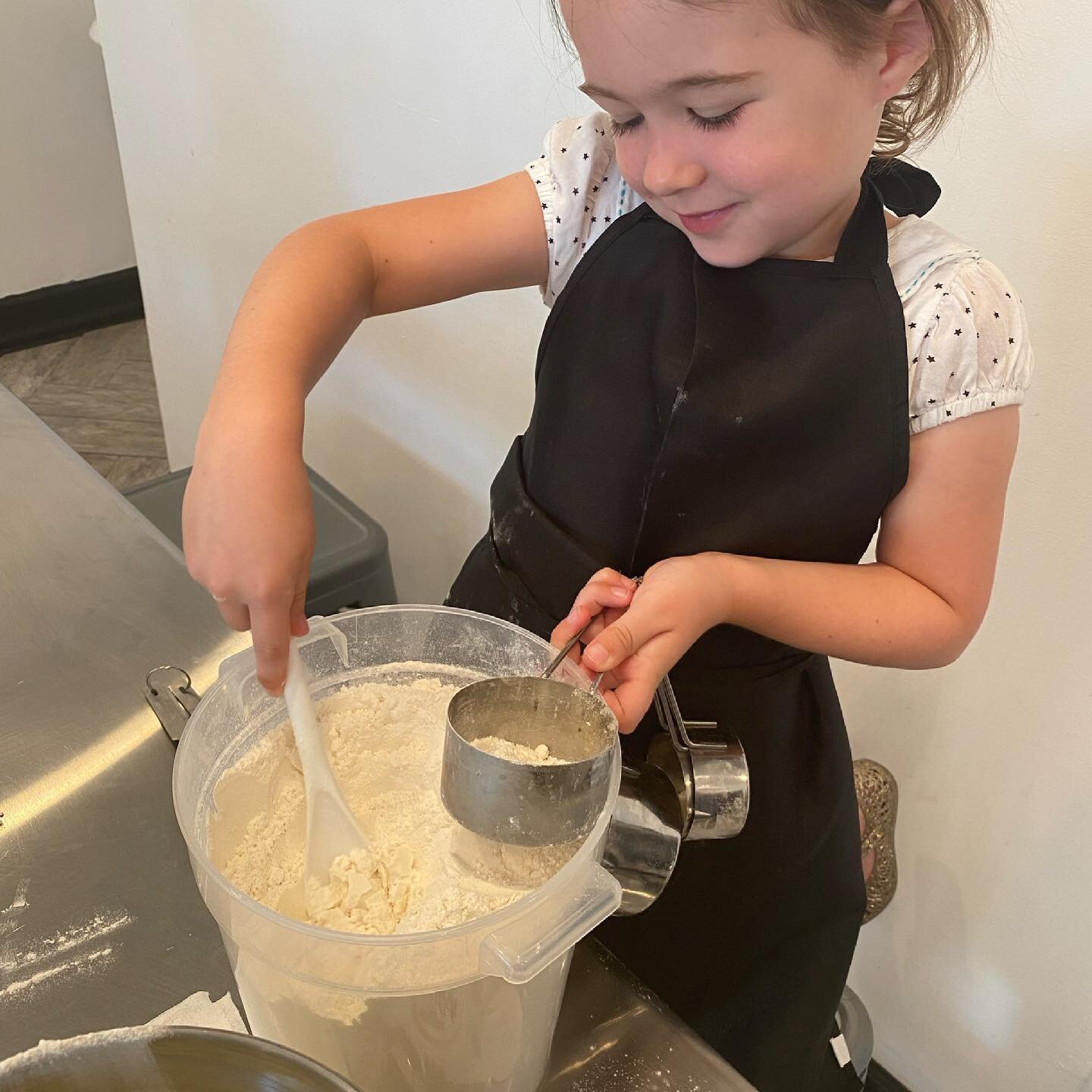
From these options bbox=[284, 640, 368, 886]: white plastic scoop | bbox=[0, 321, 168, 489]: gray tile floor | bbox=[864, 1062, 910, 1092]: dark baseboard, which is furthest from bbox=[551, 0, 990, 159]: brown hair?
bbox=[0, 321, 168, 489]: gray tile floor

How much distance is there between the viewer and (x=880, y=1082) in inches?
44.8

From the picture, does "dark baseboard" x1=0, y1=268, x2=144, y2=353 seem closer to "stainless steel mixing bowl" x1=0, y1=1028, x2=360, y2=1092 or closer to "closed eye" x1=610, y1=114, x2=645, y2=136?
"closed eye" x1=610, y1=114, x2=645, y2=136

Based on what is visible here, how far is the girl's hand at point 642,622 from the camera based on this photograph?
52 centimetres

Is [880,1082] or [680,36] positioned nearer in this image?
[680,36]

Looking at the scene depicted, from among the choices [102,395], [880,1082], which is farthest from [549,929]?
[102,395]

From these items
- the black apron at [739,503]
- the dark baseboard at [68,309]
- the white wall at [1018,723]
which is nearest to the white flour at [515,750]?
the black apron at [739,503]

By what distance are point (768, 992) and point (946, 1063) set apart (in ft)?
1.43

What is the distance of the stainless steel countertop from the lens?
19.7 inches

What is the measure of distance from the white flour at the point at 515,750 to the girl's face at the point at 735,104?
300mm

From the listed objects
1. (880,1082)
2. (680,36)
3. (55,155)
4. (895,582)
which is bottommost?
(880,1082)

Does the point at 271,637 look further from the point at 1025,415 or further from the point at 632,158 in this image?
the point at 1025,415

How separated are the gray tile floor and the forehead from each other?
1.81 metres

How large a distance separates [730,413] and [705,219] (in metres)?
0.11

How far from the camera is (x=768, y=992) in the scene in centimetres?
78
